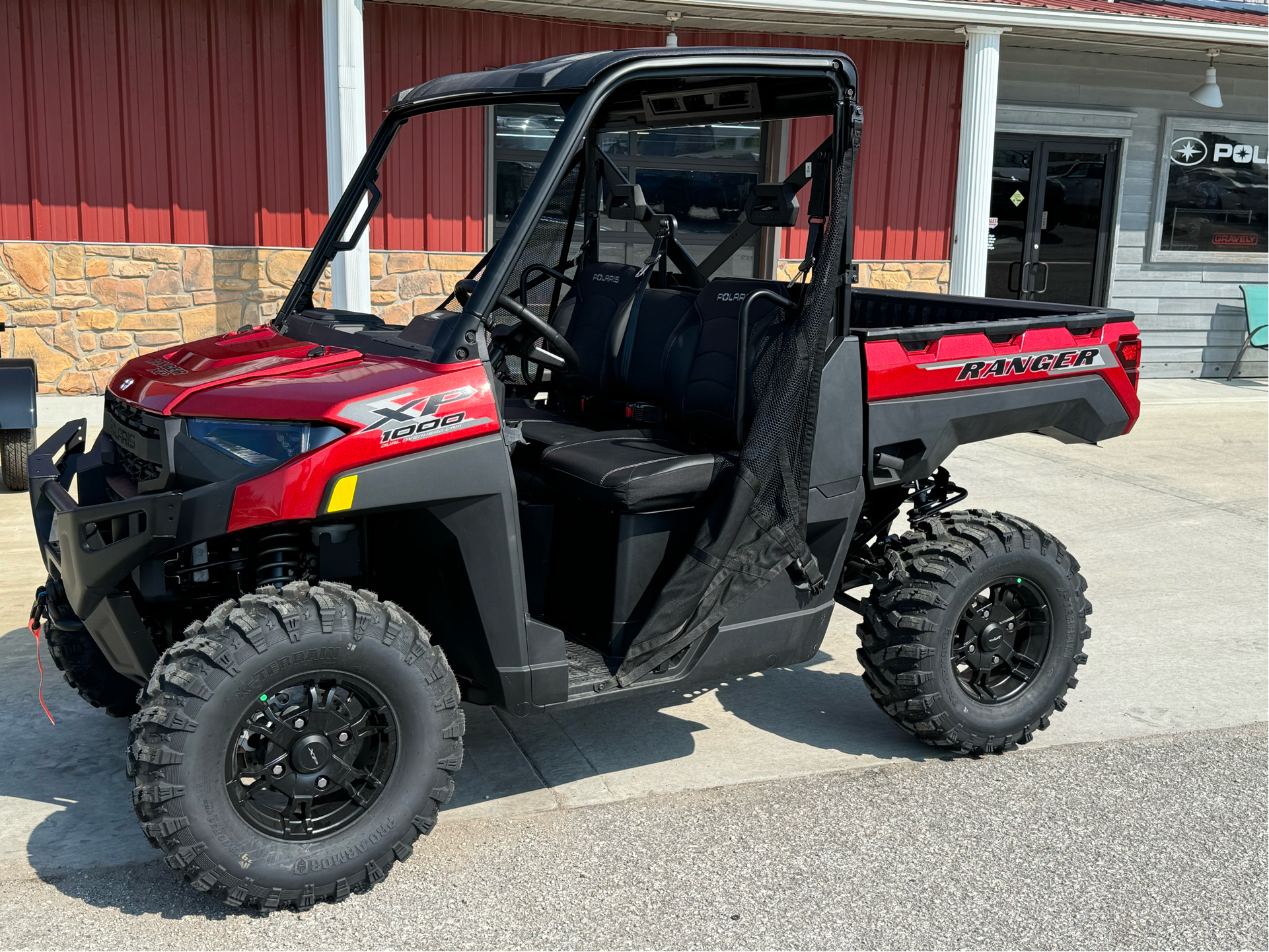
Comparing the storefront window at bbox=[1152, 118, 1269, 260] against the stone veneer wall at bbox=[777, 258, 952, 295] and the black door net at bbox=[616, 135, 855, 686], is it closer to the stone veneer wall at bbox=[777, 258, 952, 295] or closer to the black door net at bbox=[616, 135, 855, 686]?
the stone veneer wall at bbox=[777, 258, 952, 295]

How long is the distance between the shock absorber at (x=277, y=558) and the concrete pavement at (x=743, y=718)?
788 mm

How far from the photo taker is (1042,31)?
10648 millimetres

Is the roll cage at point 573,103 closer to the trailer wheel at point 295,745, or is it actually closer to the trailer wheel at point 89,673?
the trailer wheel at point 295,745

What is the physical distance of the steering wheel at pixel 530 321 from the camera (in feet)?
10.7

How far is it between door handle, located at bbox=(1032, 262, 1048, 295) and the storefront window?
3.75 feet

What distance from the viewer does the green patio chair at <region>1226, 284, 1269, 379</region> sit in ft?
41.0

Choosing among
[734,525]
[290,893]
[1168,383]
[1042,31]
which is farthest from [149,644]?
[1168,383]

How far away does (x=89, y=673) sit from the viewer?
3.83 metres

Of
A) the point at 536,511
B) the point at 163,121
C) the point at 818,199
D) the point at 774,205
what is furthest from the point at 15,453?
the point at 818,199

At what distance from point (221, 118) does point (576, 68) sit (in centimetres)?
714

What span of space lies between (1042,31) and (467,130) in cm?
498

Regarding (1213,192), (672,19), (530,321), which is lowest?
(530,321)

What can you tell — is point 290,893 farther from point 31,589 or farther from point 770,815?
point 31,589

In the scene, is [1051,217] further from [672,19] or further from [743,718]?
[743,718]
